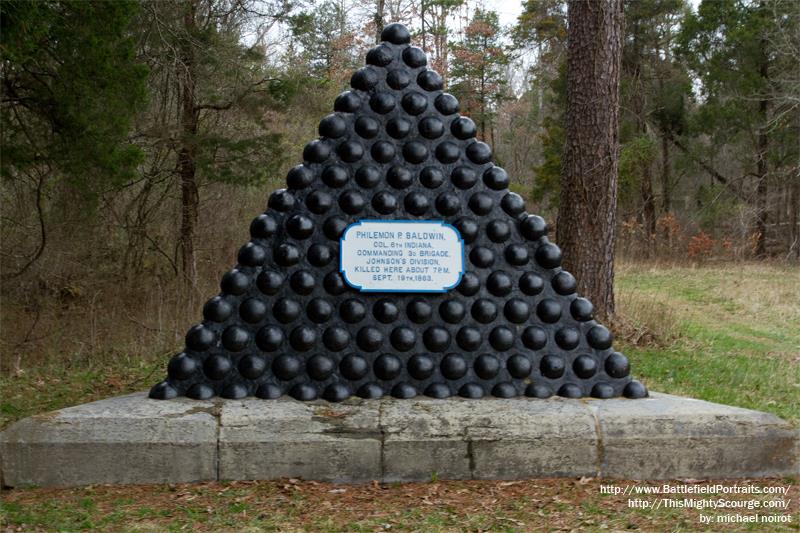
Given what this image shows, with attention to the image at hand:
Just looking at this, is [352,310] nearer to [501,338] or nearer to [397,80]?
[501,338]

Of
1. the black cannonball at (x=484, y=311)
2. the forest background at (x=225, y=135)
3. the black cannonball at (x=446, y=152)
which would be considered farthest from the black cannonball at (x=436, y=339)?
the forest background at (x=225, y=135)

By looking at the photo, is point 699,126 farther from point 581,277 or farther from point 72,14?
point 72,14

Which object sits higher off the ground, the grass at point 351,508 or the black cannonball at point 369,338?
the black cannonball at point 369,338

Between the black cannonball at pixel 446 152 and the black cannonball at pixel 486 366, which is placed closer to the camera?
the black cannonball at pixel 486 366

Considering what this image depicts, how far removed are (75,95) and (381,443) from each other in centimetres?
655

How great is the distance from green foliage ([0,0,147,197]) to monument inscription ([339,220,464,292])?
210 inches

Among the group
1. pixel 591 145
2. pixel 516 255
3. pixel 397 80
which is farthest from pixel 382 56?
pixel 591 145

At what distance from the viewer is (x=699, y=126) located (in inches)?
1064

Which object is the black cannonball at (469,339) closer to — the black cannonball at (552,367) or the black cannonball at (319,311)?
the black cannonball at (552,367)

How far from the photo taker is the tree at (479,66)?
29062 millimetres

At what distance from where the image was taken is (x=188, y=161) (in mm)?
15070

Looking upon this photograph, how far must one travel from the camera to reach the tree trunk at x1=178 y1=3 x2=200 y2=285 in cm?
1441

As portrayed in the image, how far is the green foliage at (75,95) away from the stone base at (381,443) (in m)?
5.43

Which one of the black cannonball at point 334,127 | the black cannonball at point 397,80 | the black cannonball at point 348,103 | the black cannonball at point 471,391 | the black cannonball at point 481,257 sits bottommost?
the black cannonball at point 471,391
